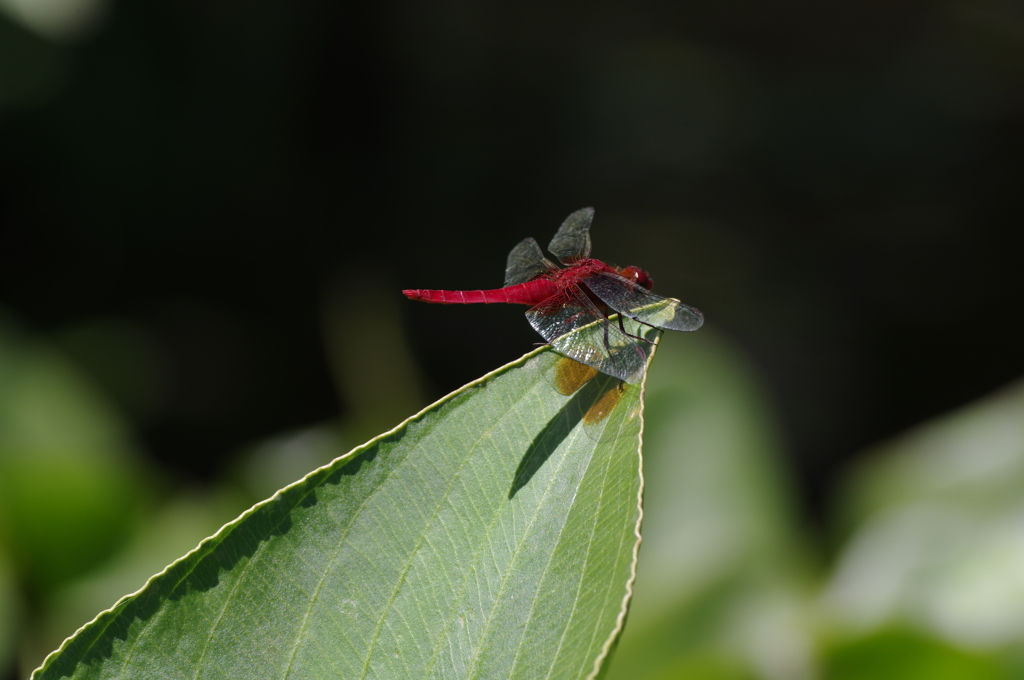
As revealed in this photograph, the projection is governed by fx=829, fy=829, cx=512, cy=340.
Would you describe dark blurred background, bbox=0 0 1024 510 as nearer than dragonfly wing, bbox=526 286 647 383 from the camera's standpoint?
No

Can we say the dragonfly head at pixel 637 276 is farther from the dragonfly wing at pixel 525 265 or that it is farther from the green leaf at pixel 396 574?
the green leaf at pixel 396 574

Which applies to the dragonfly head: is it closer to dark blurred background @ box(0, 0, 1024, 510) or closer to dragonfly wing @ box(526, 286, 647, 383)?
dragonfly wing @ box(526, 286, 647, 383)

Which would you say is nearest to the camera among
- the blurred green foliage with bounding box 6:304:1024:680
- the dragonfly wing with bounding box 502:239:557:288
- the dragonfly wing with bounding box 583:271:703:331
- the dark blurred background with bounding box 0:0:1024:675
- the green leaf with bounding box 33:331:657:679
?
the green leaf with bounding box 33:331:657:679

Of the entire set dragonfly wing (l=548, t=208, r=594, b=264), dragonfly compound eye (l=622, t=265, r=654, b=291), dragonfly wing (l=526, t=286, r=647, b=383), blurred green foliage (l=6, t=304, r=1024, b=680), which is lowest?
blurred green foliage (l=6, t=304, r=1024, b=680)

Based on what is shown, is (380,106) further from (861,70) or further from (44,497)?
(44,497)

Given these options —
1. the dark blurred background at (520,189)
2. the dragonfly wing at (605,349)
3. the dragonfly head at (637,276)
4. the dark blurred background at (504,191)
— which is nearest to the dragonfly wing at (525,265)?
the dragonfly head at (637,276)

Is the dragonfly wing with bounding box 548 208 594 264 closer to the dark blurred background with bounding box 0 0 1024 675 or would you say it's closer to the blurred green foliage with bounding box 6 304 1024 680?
the blurred green foliage with bounding box 6 304 1024 680

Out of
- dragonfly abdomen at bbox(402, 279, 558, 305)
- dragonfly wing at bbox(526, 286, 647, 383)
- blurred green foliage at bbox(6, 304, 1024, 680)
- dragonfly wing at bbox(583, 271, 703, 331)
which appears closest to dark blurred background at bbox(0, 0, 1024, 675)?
blurred green foliage at bbox(6, 304, 1024, 680)

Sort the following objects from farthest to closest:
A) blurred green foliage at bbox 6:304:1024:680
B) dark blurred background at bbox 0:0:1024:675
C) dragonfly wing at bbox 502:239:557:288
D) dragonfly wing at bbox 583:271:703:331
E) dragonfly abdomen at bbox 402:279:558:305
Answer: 1. dark blurred background at bbox 0:0:1024:675
2. blurred green foliage at bbox 6:304:1024:680
3. dragonfly wing at bbox 502:239:557:288
4. dragonfly abdomen at bbox 402:279:558:305
5. dragonfly wing at bbox 583:271:703:331

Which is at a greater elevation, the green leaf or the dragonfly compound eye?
the green leaf
